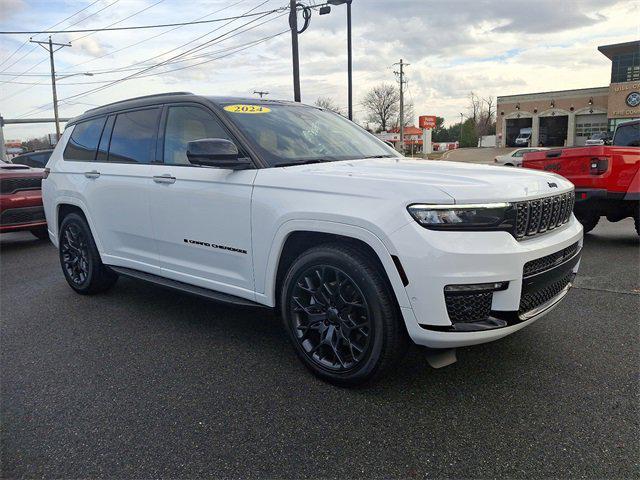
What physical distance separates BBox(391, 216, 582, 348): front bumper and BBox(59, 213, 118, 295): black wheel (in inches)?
137

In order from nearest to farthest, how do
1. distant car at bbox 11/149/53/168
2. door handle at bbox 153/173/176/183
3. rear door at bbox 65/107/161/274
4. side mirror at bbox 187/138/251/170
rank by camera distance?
side mirror at bbox 187/138/251/170 → door handle at bbox 153/173/176/183 → rear door at bbox 65/107/161/274 → distant car at bbox 11/149/53/168

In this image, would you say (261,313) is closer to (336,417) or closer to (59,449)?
(336,417)

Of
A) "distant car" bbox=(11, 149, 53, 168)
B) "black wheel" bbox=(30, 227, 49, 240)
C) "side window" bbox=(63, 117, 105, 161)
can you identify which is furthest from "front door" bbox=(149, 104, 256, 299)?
"distant car" bbox=(11, 149, 53, 168)

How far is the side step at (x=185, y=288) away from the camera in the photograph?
3479 mm

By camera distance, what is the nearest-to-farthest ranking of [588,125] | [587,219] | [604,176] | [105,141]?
[105,141] < [604,176] < [587,219] < [588,125]

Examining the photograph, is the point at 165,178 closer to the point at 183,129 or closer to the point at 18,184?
the point at 183,129

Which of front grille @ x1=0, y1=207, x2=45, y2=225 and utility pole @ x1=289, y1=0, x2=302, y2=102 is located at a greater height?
utility pole @ x1=289, y1=0, x2=302, y2=102

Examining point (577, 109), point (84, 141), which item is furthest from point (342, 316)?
point (577, 109)

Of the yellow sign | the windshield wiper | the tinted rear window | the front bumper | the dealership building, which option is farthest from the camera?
the dealership building

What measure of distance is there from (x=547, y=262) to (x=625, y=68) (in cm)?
5815

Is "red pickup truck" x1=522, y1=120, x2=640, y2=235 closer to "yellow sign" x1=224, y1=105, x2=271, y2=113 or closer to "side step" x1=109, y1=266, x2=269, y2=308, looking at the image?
"yellow sign" x1=224, y1=105, x2=271, y2=113

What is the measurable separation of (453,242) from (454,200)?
21 cm

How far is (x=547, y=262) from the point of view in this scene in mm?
2832

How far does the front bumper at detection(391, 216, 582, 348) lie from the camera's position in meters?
2.50
